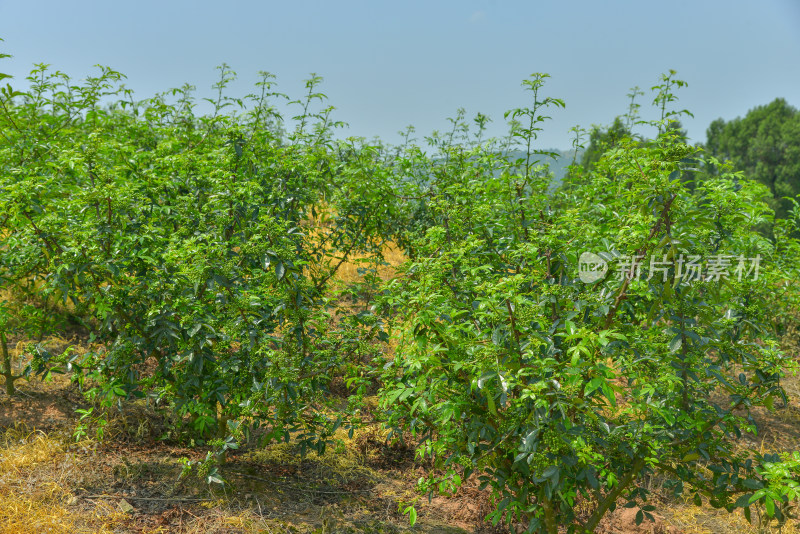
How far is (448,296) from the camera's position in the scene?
249 cm

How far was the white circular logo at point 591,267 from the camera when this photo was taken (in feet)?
7.71

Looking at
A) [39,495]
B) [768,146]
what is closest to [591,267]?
[39,495]

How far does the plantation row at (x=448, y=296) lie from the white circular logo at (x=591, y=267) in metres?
0.03

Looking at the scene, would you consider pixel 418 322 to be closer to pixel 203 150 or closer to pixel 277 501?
pixel 277 501

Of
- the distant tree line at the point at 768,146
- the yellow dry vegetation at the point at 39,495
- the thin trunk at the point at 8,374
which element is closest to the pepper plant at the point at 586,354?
the yellow dry vegetation at the point at 39,495

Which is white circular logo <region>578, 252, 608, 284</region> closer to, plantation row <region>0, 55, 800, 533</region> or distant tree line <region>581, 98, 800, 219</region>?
plantation row <region>0, 55, 800, 533</region>

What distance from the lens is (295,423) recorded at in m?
3.24

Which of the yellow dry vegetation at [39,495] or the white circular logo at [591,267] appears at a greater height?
the white circular logo at [591,267]

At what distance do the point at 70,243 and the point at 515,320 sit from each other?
214cm

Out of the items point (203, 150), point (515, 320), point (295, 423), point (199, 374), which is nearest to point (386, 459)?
point (295, 423)

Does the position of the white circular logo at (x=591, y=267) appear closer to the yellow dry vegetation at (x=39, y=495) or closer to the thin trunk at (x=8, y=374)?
the yellow dry vegetation at (x=39, y=495)

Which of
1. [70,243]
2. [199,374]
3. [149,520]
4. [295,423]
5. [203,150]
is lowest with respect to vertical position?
[149,520]

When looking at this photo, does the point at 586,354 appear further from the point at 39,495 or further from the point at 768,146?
the point at 768,146

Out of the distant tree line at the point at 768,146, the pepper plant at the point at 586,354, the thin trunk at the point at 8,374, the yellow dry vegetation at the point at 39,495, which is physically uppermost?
the distant tree line at the point at 768,146
